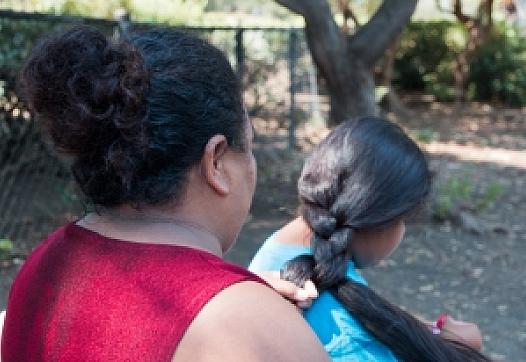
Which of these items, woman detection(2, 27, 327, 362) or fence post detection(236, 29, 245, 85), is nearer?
woman detection(2, 27, 327, 362)

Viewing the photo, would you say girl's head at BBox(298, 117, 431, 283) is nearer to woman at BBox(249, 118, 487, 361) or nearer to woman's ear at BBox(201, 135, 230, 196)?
woman at BBox(249, 118, 487, 361)

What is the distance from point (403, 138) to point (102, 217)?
88cm

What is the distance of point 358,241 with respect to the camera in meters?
1.80

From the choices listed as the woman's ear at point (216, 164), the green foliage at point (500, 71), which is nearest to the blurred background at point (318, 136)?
the woman's ear at point (216, 164)

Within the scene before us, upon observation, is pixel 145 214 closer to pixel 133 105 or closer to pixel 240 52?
pixel 133 105

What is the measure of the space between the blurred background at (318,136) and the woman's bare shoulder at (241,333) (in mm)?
416

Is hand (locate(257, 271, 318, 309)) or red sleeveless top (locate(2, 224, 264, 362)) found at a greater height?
red sleeveless top (locate(2, 224, 264, 362))

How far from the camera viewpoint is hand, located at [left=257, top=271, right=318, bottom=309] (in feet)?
5.34

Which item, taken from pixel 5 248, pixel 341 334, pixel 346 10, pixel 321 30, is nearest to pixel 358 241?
pixel 341 334

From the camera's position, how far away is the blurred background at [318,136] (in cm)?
547

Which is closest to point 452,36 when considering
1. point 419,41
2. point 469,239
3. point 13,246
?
point 419,41

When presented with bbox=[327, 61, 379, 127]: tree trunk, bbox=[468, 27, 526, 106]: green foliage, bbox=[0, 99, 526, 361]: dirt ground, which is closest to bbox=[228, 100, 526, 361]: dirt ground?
bbox=[0, 99, 526, 361]: dirt ground

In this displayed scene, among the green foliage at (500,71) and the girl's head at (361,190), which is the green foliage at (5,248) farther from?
the green foliage at (500,71)

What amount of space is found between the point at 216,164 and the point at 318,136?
9.94 meters
